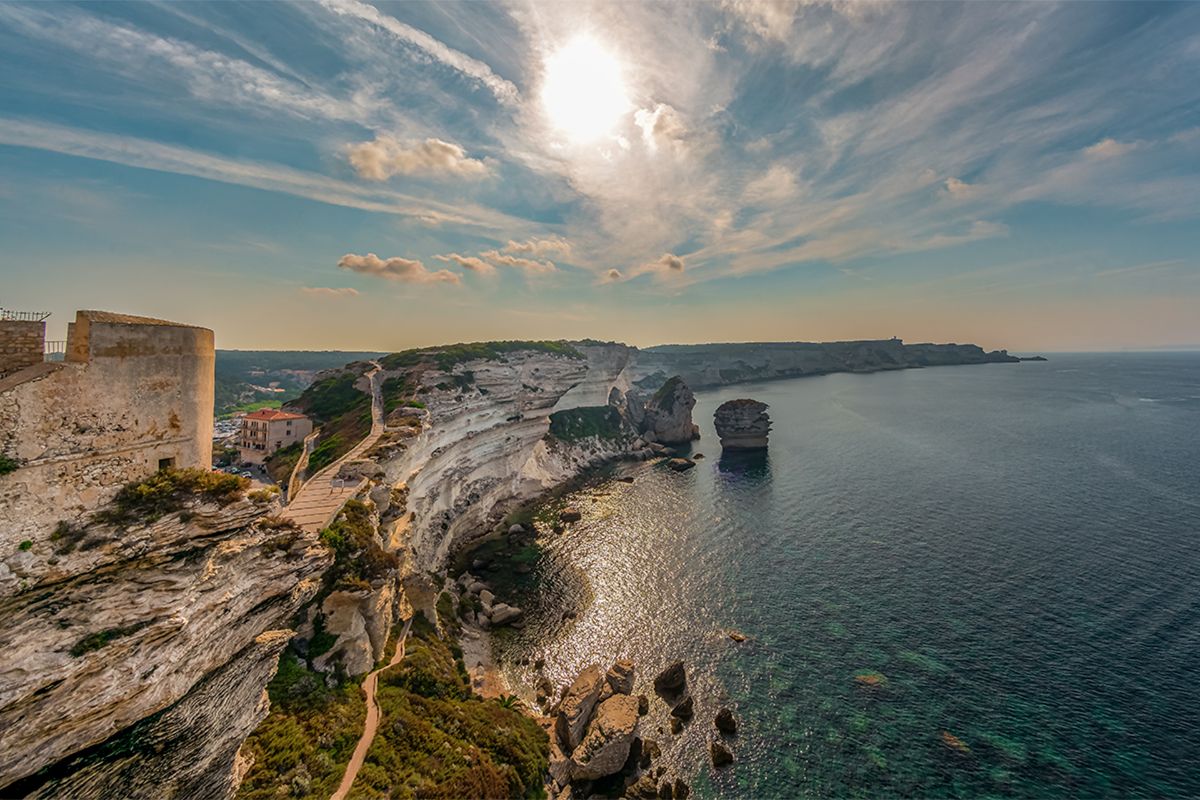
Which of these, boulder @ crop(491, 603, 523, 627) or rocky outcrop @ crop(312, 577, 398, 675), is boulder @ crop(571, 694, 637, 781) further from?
boulder @ crop(491, 603, 523, 627)

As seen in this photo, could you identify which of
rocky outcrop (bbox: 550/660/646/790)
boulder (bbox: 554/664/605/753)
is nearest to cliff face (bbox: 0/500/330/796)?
rocky outcrop (bbox: 550/660/646/790)

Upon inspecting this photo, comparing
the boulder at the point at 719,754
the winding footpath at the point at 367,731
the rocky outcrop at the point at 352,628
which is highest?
the rocky outcrop at the point at 352,628

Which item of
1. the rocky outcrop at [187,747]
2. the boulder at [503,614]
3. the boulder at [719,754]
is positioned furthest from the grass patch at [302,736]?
the boulder at [719,754]

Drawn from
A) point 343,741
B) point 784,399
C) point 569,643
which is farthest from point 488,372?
point 784,399

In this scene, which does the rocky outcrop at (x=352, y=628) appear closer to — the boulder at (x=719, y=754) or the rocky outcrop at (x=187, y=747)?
the rocky outcrop at (x=187, y=747)

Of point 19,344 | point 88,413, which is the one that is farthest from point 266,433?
point 19,344

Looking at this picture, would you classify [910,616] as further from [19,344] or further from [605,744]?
[19,344]
